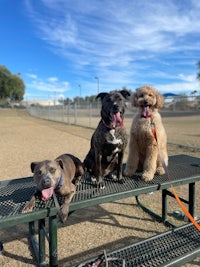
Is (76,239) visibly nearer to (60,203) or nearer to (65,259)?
(65,259)

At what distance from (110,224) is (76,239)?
63 cm

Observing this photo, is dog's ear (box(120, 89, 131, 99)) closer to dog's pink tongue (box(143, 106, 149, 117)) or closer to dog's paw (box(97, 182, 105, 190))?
dog's pink tongue (box(143, 106, 149, 117))

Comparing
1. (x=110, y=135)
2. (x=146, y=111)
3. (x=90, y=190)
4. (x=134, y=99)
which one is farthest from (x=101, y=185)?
(x=134, y=99)

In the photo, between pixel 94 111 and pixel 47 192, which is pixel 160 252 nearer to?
pixel 47 192

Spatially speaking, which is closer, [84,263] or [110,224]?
[84,263]

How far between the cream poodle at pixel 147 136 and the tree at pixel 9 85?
250ft

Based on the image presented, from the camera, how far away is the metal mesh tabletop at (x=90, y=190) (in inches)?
92.2

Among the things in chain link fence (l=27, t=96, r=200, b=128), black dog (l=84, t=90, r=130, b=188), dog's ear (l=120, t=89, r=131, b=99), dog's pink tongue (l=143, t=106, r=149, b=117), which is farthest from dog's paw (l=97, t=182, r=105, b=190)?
chain link fence (l=27, t=96, r=200, b=128)

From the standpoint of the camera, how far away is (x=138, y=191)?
9.02ft

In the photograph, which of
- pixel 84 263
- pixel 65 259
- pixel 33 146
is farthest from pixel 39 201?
pixel 33 146

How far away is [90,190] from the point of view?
2.79 metres

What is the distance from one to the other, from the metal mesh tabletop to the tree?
76.4 meters

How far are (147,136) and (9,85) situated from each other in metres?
77.6

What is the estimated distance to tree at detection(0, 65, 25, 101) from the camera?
240ft
